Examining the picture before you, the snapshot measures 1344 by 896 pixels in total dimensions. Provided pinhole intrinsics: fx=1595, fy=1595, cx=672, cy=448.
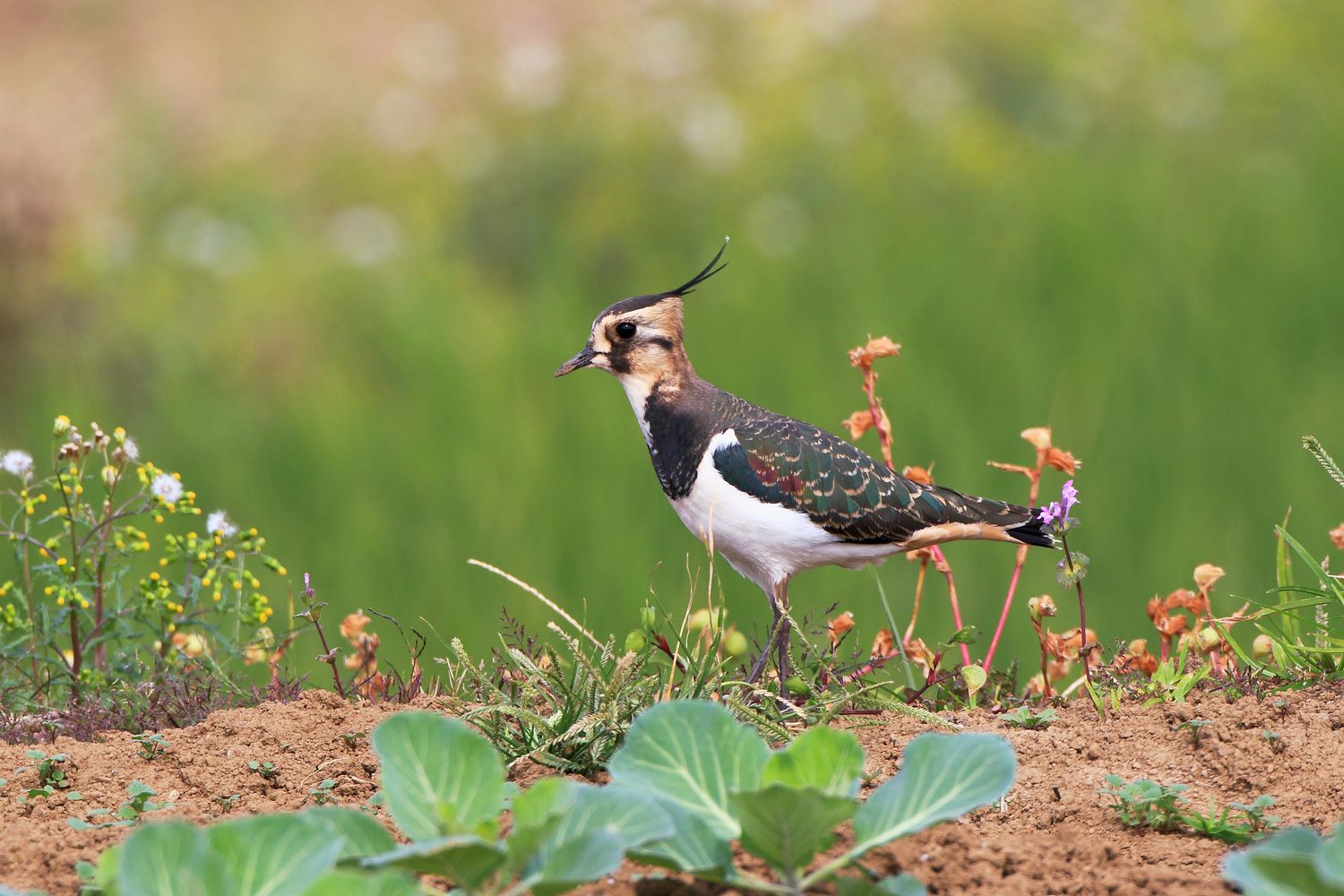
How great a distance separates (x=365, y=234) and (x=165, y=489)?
6374mm

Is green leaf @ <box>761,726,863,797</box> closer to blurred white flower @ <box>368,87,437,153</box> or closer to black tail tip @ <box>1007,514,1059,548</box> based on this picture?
black tail tip @ <box>1007,514,1059,548</box>

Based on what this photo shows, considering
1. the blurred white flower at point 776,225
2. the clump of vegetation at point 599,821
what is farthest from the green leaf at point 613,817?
the blurred white flower at point 776,225

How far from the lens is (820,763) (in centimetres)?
264

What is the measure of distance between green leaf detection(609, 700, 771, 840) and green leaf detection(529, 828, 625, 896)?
0.28m

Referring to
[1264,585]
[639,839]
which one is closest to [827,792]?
[639,839]

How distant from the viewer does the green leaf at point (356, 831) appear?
255 centimetres

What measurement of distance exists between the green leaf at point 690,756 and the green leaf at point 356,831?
1.32ft

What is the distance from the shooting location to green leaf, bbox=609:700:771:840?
8.66 feet

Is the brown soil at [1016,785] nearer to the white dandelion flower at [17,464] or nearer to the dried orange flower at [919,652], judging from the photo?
the dried orange flower at [919,652]

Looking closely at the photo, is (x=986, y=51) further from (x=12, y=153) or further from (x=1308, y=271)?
(x=12, y=153)

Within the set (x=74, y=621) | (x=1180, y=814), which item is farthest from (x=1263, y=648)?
(x=74, y=621)

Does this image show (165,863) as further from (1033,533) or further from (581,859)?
(1033,533)

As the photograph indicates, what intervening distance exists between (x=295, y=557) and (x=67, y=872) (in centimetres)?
484

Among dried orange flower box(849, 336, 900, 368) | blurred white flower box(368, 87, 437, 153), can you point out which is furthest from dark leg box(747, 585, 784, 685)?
blurred white flower box(368, 87, 437, 153)
